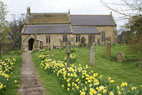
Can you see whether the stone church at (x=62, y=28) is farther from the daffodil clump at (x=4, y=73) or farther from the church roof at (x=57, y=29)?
the daffodil clump at (x=4, y=73)

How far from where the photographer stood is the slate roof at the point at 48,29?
1560 inches

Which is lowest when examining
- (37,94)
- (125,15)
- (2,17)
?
(37,94)

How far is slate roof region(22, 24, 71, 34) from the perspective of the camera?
3962cm

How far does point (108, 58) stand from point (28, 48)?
76.5ft

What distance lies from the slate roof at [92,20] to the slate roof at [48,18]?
7.50 feet

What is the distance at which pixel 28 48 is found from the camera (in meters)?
37.6

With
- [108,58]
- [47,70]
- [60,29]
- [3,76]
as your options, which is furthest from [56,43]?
[3,76]

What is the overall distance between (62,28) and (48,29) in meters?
3.09

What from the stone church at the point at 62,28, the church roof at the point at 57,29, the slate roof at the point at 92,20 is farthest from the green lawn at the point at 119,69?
the slate roof at the point at 92,20

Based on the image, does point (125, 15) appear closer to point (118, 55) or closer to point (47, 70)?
point (47, 70)

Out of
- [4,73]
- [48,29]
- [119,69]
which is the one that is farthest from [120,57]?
[48,29]

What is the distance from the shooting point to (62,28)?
136 feet

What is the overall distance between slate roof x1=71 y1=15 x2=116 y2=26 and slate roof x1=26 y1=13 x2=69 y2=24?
2.29 m

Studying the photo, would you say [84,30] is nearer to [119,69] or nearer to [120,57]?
[120,57]
